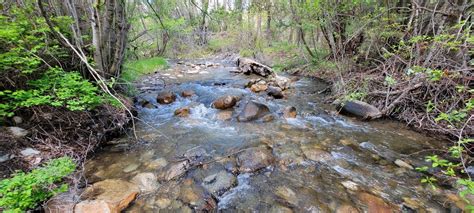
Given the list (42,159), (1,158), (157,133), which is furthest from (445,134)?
(1,158)

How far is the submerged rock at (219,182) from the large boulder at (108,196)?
31.6 inches

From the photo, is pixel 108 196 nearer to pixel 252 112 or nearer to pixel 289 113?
pixel 252 112

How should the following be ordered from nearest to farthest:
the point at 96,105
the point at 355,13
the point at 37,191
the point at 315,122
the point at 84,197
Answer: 1. the point at 37,191
2. the point at 84,197
3. the point at 96,105
4. the point at 315,122
5. the point at 355,13

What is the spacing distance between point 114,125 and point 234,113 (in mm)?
2436

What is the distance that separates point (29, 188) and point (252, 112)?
12.0 feet

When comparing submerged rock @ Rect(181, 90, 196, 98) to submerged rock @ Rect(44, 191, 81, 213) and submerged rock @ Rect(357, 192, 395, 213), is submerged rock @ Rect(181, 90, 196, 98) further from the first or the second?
submerged rock @ Rect(357, 192, 395, 213)

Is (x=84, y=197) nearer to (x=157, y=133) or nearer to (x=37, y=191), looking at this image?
(x=37, y=191)

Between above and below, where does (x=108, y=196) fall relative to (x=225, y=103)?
below

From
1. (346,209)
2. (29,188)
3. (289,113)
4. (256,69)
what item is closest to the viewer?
(29,188)

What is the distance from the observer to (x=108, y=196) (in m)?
2.38

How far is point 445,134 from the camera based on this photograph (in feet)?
12.8

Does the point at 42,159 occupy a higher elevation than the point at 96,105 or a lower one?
lower

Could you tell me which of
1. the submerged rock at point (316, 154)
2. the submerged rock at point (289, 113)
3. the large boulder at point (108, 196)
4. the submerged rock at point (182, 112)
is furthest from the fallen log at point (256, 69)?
the large boulder at point (108, 196)

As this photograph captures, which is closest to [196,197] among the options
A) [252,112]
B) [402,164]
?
[252,112]
